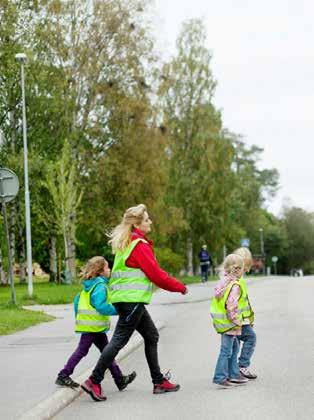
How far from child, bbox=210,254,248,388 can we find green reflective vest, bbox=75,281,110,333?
1.16m

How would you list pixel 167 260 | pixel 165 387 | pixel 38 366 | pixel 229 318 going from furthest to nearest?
pixel 167 260, pixel 38 366, pixel 229 318, pixel 165 387

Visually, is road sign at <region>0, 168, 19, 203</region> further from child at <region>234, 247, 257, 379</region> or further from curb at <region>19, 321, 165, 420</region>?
child at <region>234, 247, 257, 379</region>

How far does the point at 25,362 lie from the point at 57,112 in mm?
30685

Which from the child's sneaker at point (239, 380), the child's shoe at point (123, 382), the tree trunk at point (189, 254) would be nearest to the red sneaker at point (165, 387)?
the child's shoe at point (123, 382)

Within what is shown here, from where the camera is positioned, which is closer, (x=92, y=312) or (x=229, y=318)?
(x=92, y=312)

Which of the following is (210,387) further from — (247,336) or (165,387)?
(247,336)

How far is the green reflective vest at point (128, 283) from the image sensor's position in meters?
8.87

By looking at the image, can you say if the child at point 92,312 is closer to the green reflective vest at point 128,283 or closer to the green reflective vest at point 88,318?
the green reflective vest at point 88,318

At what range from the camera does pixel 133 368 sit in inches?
442

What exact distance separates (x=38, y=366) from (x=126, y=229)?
2791mm

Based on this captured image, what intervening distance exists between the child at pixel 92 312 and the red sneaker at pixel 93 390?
390 mm

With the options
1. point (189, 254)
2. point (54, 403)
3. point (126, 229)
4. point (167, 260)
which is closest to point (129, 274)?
point (126, 229)

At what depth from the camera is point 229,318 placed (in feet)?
31.4

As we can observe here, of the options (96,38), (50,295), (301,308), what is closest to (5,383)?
(301,308)
